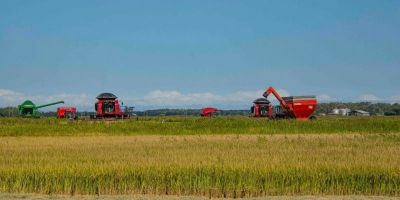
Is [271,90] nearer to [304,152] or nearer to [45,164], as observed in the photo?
Answer: [304,152]

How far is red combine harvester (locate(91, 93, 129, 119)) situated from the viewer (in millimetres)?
48938

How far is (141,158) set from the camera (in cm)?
1869

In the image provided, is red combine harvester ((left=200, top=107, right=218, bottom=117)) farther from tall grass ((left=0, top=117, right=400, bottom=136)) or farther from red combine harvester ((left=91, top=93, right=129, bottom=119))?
tall grass ((left=0, top=117, right=400, bottom=136))

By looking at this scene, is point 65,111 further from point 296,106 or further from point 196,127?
point 196,127

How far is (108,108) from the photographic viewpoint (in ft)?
161

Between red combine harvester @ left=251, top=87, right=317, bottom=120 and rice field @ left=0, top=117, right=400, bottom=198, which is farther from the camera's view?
red combine harvester @ left=251, top=87, right=317, bottom=120

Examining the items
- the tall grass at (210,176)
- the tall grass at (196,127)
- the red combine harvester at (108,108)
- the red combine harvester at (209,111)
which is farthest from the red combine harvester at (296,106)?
the tall grass at (210,176)

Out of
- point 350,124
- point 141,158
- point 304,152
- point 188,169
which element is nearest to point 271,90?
point 350,124

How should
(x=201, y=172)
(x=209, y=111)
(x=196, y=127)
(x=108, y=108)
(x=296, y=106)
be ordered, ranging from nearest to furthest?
1. (x=201, y=172)
2. (x=196, y=127)
3. (x=296, y=106)
4. (x=108, y=108)
5. (x=209, y=111)

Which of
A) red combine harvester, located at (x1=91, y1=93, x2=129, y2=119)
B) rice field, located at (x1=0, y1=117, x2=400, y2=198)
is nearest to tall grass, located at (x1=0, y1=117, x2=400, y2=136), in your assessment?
red combine harvester, located at (x1=91, y1=93, x2=129, y2=119)

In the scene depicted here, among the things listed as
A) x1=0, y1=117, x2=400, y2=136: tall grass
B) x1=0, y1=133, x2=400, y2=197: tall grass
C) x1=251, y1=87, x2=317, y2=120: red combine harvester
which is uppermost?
x1=251, y1=87, x2=317, y2=120: red combine harvester

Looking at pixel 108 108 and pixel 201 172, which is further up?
pixel 108 108

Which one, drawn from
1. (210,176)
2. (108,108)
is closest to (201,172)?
(210,176)

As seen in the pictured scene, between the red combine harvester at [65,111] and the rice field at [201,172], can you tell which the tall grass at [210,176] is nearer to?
the rice field at [201,172]
